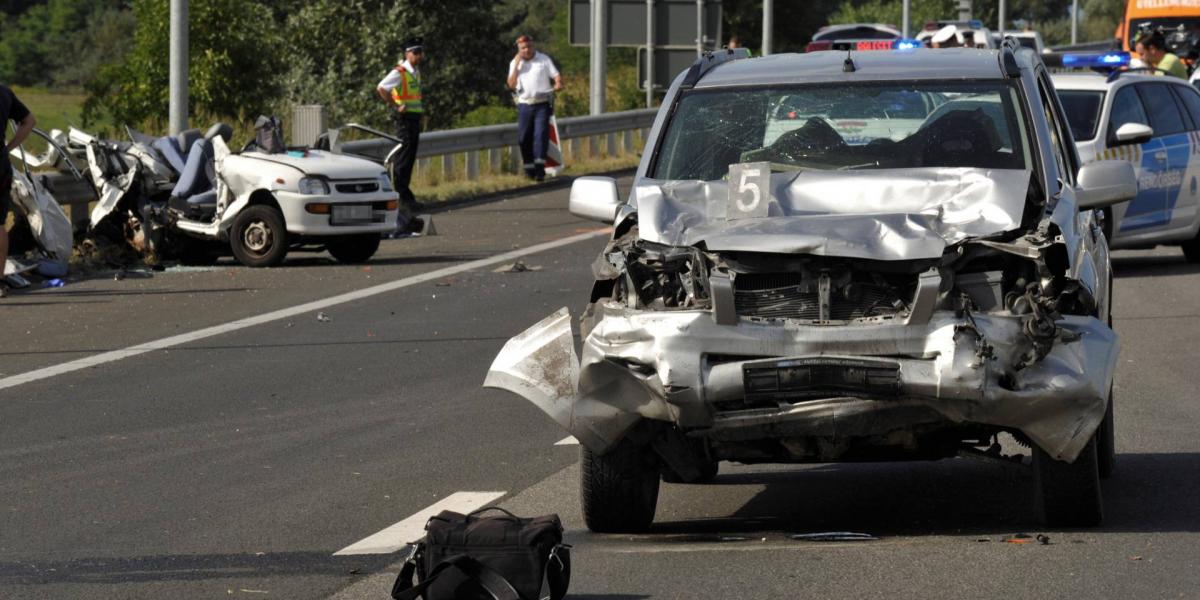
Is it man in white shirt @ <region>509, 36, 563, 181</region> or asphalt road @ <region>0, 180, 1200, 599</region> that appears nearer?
asphalt road @ <region>0, 180, 1200, 599</region>

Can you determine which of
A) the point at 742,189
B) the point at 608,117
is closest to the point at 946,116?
the point at 742,189

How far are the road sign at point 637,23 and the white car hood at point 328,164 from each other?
16.9 metres

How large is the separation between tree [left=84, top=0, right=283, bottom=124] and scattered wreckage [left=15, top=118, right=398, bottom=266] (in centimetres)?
2045

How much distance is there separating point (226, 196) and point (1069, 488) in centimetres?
1132

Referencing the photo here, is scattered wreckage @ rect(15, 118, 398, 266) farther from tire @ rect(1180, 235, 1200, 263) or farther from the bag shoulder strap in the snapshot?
the bag shoulder strap

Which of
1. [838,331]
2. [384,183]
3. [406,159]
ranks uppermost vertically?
[838,331]

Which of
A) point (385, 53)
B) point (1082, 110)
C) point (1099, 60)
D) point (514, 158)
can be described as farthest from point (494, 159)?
point (385, 53)

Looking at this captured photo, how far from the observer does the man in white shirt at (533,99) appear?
2669cm

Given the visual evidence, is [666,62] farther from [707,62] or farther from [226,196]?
[707,62]

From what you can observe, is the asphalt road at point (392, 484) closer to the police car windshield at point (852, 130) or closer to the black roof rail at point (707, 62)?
the police car windshield at point (852, 130)

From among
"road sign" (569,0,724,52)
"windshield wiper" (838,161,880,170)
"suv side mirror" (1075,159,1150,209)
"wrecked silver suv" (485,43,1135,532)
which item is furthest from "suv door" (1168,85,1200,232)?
"road sign" (569,0,724,52)

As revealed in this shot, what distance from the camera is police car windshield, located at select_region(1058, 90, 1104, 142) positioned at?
15992 millimetres

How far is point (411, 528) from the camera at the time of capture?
276 inches

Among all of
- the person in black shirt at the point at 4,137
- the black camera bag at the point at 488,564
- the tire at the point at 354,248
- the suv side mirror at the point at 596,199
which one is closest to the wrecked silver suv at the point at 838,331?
the suv side mirror at the point at 596,199
